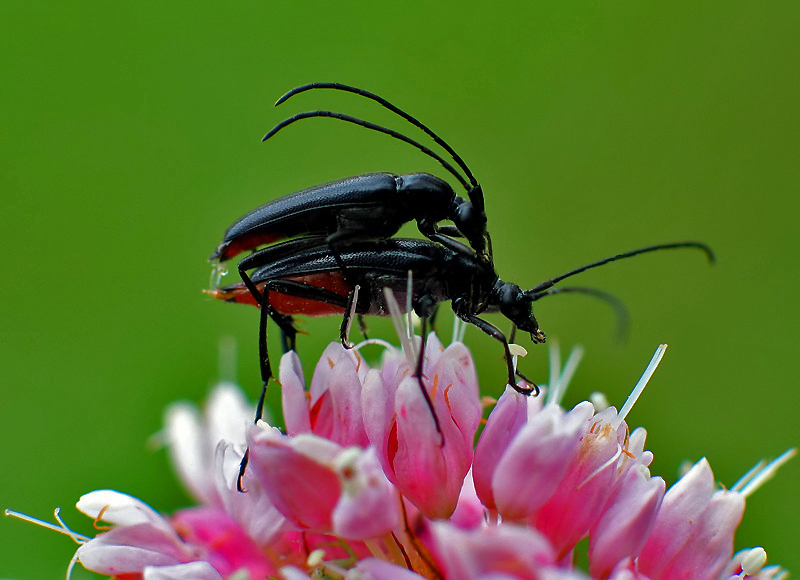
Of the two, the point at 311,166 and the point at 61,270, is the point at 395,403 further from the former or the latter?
the point at 311,166

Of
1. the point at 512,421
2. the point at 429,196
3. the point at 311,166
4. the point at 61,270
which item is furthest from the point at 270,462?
the point at 311,166

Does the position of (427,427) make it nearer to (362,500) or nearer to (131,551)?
(362,500)

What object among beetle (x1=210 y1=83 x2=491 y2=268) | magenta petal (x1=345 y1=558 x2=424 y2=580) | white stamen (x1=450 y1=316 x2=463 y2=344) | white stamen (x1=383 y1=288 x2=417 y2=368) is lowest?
magenta petal (x1=345 y1=558 x2=424 y2=580)

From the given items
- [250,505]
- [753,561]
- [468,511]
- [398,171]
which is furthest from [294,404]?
[398,171]

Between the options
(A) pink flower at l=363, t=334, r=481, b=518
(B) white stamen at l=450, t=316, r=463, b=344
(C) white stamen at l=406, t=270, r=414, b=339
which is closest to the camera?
(A) pink flower at l=363, t=334, r=481, b=518

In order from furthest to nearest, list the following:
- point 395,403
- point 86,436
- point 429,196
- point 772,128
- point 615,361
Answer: point 772,128, point 615,361, point 86,436, point 429,196, point 395,403

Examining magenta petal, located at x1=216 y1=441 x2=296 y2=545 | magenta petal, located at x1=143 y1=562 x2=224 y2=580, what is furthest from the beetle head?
magenta petal, located at x1=143 y1=562 x2=224 y2=580

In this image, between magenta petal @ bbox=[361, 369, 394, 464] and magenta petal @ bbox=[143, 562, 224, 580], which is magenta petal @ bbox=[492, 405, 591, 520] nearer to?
magenta petal @ bbox=[361, 369, 394, 464]
